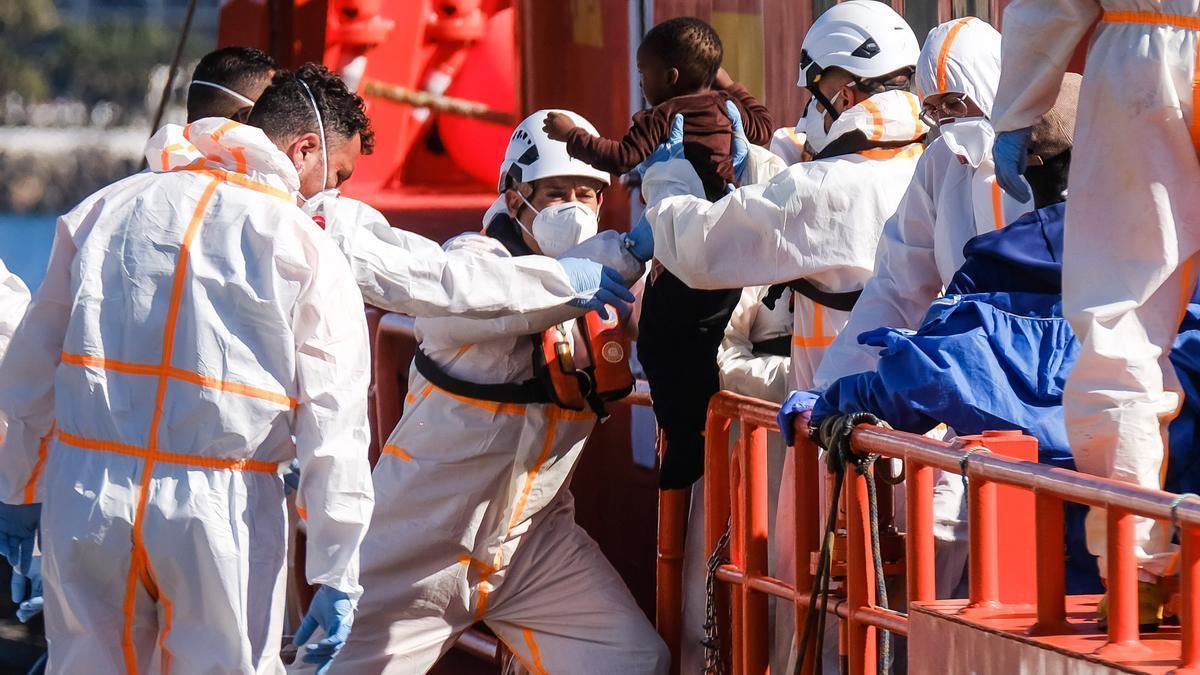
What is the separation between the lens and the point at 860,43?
4375 mm

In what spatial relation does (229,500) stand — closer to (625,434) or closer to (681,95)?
(681,95)

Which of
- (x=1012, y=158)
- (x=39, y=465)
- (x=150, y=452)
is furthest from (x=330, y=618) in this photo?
(x=1012, y=158)

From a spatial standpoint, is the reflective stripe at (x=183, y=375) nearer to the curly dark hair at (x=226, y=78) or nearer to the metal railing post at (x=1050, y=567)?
the curly dark hair at (x=226, y=78)

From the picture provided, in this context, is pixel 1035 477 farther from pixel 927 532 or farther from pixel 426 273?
pixel 426 273

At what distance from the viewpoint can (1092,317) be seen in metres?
2.91

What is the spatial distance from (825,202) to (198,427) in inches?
59.0

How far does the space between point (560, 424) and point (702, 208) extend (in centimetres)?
86

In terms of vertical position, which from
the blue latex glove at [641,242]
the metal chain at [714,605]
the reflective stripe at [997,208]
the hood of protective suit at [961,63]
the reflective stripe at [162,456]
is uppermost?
the hood of protective suit at [961,63]

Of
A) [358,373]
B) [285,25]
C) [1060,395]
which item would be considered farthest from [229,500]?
[285,25]

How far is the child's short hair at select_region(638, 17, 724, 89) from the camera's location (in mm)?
4574

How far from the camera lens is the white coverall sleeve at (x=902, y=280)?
12.9 feet

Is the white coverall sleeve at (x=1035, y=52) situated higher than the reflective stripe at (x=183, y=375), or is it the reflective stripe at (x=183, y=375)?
the white coverall sleeve at (x=1035, y=52)

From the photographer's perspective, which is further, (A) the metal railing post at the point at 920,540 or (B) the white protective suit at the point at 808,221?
(B) the white protective suit at the point at 808,221

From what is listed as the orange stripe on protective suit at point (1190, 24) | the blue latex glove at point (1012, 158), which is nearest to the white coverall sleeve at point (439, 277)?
the blue latex glove at point (1012, 158)
